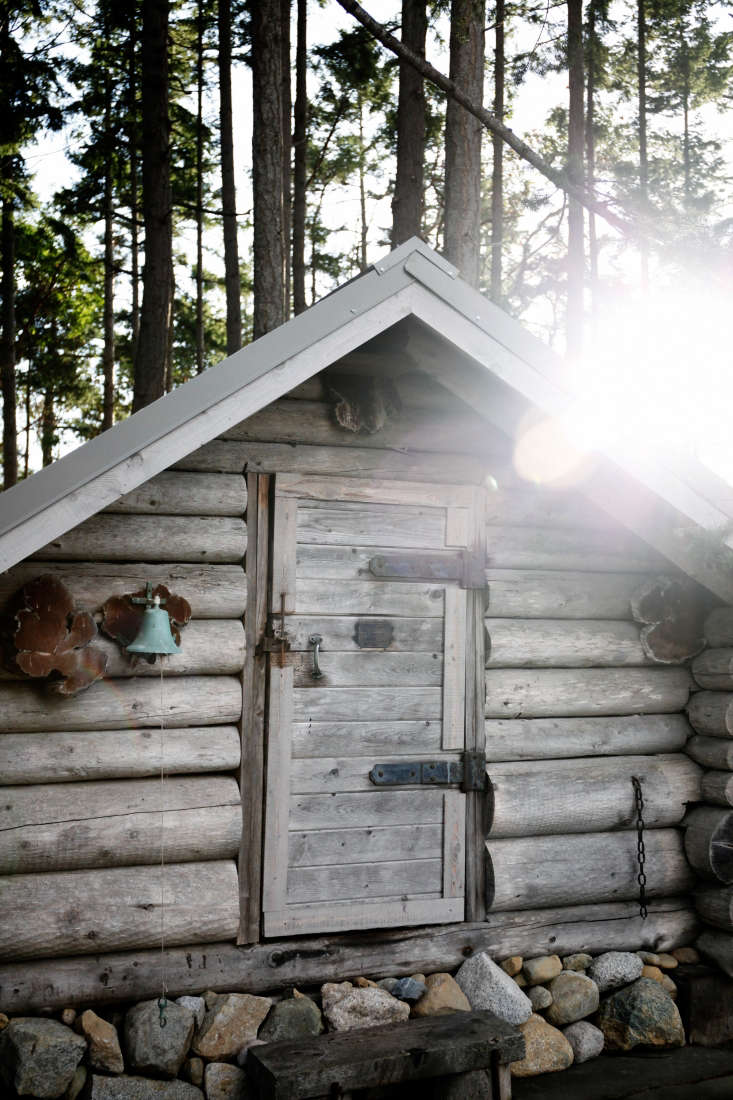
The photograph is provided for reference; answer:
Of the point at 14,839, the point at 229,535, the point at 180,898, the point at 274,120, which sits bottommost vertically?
the point at 180,898

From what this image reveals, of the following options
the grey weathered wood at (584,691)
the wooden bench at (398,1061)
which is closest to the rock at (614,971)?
the wooden bench at (398,1061)

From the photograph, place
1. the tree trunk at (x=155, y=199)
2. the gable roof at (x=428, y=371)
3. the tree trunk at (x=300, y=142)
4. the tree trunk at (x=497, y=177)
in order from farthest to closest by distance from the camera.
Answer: the tree trunk at (x=497, y=177), the tree trunk at (x=300, y=142), the tree trunk at (x=155, y=199), the gable roof at (x=428, y=371)

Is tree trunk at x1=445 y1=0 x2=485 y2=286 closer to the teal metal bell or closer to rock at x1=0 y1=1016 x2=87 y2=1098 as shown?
the teal metal bell

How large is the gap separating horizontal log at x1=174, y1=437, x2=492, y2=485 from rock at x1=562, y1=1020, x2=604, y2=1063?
3082 millimetres

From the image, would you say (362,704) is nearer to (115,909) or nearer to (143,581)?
(143,581)

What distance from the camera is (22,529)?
3.79 meters

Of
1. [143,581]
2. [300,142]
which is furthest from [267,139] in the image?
[143,581]

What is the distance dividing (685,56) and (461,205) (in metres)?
12.4

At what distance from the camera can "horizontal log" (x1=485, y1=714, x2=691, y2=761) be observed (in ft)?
17.9

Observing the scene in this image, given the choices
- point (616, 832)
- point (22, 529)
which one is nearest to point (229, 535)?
point (22, 529)

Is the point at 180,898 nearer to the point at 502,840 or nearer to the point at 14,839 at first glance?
the point at 14,839

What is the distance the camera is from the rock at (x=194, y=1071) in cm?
440

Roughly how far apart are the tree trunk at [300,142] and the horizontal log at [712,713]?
13.0 meters

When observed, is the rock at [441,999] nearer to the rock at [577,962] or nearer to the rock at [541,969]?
the rock at [541,969]
